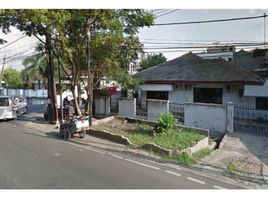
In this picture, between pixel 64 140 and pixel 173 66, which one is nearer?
pixel 64 140

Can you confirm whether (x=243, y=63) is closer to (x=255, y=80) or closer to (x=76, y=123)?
(x=255, y=80)

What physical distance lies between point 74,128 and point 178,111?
6.06 m

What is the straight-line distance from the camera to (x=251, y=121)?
14164 mm

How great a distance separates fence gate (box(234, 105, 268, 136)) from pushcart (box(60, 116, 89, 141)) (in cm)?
659

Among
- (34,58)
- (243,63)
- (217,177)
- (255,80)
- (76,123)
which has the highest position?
(34,58)

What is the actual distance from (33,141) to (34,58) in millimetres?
33403

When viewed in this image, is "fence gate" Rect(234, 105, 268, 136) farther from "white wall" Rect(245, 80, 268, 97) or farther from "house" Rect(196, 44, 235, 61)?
"house" Rect(196, 44, 235, 61)

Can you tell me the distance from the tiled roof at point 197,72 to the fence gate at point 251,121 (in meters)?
2.36

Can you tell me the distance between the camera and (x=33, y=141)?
1146 cm

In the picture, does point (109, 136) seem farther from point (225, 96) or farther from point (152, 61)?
point (152, 61)

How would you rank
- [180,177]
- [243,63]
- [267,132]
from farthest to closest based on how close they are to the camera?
1. [243,63]
2. [267,132]
3. [180,177]

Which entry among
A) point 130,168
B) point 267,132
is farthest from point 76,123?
point 267,132

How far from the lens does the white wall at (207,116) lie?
12781 mm

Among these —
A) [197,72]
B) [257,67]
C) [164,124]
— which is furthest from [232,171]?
[257,67]
